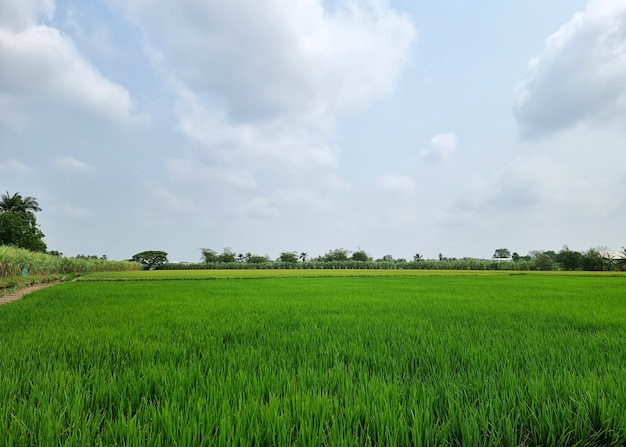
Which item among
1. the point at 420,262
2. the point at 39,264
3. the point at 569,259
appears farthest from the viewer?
the point at 420,262

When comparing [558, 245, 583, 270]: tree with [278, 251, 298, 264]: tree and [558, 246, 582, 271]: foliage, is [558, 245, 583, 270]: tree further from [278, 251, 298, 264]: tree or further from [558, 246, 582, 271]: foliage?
[278, 251, 298, 264]: tree

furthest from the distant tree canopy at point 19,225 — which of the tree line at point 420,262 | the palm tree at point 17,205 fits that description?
the tree line at point 420,262

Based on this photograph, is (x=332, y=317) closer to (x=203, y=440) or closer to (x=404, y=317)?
(x=404, y=317)

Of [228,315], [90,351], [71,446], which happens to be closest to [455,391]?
[71,446]

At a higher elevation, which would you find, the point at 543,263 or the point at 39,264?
the point at 543,263

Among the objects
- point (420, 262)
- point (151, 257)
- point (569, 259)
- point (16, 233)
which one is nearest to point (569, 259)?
point (569, 259)

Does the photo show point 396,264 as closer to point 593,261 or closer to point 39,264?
point 593,261

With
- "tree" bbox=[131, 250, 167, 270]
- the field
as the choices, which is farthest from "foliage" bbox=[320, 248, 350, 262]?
the field

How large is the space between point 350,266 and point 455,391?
66373mm

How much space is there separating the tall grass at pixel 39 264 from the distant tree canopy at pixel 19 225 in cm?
597

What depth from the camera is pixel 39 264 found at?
28219mm

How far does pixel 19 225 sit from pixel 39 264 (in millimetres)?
16583

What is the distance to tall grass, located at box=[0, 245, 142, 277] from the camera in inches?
841

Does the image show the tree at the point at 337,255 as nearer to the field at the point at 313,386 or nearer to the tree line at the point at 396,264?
the tree line at the point at 396,264
